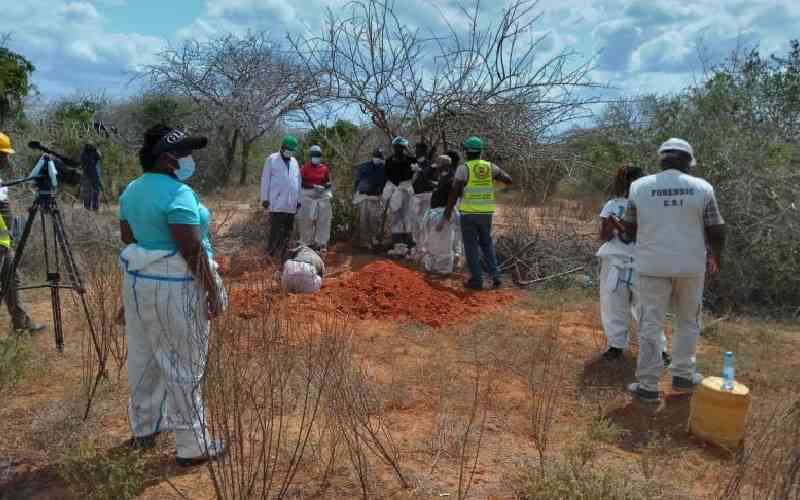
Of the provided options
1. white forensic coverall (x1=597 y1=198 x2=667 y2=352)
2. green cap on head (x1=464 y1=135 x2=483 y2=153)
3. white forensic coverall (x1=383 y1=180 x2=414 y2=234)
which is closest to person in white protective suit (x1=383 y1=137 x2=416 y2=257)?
white forensic coverall (x1=383 y1=180 x2=414 y2=234)

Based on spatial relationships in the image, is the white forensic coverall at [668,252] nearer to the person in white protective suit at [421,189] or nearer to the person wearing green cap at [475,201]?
the person wearing green cap at [475,201]

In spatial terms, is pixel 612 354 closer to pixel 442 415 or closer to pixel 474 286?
pixel 442 415

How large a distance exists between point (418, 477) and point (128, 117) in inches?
919

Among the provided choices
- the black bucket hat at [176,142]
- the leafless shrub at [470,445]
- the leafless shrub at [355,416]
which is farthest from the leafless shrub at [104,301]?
the leafless shrub at [470,445]

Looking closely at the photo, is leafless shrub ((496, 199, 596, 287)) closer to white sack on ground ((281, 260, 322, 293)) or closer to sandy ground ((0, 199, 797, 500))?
sandy ground ((0, 199, 797, 500))

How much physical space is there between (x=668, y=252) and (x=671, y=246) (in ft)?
0.13

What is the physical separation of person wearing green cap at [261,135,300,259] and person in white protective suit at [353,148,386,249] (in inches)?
49.0

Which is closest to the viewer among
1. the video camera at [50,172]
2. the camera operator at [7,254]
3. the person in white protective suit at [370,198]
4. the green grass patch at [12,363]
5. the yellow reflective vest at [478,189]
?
the green grass patch at [12,363]

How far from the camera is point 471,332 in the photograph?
5613 mm

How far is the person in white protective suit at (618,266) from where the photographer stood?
4.57 metres

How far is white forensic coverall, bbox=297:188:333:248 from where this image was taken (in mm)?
8484

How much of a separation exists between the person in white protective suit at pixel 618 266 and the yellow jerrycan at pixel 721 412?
1099 mm

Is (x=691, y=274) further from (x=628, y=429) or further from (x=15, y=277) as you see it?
(x=15, y=277)

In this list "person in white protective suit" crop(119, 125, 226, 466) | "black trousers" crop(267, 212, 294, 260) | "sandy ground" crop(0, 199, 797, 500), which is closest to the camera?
"person in white protective suit" crop(119, 125, 226, 466)
